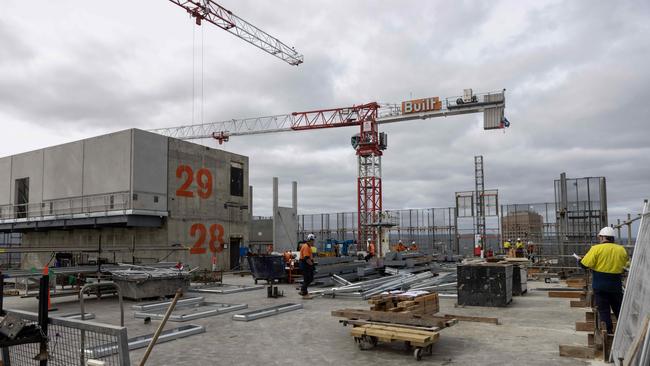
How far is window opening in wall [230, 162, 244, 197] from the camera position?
30984mm

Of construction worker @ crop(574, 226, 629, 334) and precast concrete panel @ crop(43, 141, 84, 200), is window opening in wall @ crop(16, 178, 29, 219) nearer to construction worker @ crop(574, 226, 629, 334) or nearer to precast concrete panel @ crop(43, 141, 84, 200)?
precast concrete panel @ crop(43, 141, 84, 200)

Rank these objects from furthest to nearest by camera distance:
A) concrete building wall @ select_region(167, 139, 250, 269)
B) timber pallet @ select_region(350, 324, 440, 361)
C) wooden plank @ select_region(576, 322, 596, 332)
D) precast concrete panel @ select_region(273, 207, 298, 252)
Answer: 1. precast concrete panel @ select_region(273, 207, 298, 252)
2. concrete building wall @ select_region(167, 139, 250, 269)
3. wooden plank @ select_region(576, 322, 596, 332)
4. timber pallet @ select_region(350, 324, 440, 361)

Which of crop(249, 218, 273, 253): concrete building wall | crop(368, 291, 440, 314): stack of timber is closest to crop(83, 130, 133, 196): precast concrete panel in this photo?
crop(249, 218, 273, 253): concrete building wall

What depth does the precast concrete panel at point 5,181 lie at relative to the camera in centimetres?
3281

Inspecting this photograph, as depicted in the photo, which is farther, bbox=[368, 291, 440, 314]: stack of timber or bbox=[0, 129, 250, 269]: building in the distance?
bbox=[0, 129, 250, 269]: building in the distance

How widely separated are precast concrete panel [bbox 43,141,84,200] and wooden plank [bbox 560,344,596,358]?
26.8m

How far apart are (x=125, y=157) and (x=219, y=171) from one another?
6287 millimetres

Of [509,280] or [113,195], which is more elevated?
[113,195]

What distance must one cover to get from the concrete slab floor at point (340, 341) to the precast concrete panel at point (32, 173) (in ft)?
72.5

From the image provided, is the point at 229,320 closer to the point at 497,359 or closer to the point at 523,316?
the point at 497,359

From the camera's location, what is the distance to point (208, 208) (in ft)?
93.6

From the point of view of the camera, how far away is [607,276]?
7.62 m

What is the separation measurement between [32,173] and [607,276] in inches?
1305

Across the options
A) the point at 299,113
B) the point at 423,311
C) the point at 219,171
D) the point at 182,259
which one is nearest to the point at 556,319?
the point at 423,311
